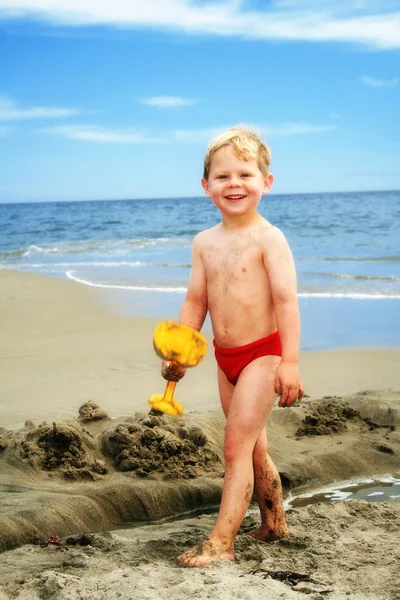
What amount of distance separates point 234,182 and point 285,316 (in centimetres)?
57

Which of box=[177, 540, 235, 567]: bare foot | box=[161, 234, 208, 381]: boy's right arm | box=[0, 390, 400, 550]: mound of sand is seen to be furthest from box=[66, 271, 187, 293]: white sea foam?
box=[177, 540, 235, 567]: bare foot

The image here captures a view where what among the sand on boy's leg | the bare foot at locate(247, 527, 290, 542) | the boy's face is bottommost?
the bare foot at locate(247, 527, 290, 542)

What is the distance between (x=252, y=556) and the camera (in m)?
2.85

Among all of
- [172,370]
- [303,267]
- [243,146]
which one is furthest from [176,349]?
[303,267]

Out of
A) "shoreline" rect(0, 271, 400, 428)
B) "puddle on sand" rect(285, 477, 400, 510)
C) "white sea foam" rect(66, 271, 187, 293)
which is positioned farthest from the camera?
"white sea foam" rect(66, 271, 187, 293)

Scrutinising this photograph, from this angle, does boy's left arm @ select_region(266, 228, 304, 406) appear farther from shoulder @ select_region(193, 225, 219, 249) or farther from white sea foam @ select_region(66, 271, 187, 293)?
white sea foam @ select_region(66, 271, 187, 293)

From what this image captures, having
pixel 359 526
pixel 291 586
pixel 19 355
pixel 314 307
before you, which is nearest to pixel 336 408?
pixel 359 526

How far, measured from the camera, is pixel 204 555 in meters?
2.76

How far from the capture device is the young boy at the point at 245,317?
289 cm

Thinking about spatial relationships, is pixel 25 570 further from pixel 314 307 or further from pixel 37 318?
pixel 314 307

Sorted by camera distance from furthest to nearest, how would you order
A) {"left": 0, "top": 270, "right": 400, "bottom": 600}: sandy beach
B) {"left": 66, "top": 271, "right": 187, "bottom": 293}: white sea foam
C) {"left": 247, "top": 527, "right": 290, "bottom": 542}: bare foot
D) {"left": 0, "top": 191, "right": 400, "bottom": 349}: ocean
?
{"left": 66, "top": 271, "right": 187, "bottom": 293}: white sea foam, {"left": 0, "top": 191, "right": 400, "bottom": 349}: ocean, {"left": 247, "top": 527, "right": 290, "bottom": 542}: bare foot, {"left": 0, "top": 270, "right": 400, "bottom": 600}: sandy beach

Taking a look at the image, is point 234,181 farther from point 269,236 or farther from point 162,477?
point 162,477

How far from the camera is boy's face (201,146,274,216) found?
3.04m

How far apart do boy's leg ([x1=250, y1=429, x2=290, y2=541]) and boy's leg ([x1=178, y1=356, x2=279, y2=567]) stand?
0.55 feet
